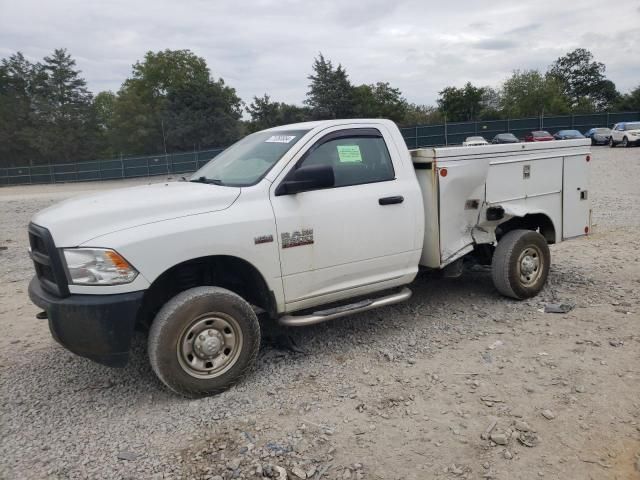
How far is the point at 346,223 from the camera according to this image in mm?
4316

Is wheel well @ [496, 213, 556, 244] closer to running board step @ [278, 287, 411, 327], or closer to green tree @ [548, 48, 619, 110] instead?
running board step @ [278, 287, 411, 327]

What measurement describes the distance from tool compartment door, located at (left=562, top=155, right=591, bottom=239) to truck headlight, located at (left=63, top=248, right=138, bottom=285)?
15.7ft

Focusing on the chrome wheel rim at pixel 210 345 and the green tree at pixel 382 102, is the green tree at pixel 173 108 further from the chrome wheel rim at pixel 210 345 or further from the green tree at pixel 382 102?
the chrome wheel rim at pixel 210 345

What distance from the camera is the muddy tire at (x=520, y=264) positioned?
5.44 m

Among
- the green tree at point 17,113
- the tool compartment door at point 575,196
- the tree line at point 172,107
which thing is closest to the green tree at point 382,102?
the tree line at point 172,107

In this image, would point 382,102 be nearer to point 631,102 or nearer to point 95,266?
point 631,102

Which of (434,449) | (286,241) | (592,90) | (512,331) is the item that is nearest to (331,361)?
(286,241)

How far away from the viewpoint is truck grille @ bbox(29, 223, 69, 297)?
136 inches

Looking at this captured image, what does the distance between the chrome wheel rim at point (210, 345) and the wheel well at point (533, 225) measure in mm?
3323

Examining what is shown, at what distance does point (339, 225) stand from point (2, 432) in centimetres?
277

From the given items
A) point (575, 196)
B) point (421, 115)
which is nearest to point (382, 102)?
point (421, 115)

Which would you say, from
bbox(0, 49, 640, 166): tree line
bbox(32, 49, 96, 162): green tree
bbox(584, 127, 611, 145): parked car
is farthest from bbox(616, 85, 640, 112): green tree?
bbox(32, 49, 96, 162): green tree

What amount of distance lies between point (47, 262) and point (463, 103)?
67.4m

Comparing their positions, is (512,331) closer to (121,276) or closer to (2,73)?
(121,276)
